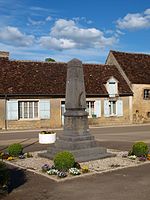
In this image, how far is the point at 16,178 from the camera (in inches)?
383

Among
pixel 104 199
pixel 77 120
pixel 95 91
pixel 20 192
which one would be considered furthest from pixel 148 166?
pixel 95 91

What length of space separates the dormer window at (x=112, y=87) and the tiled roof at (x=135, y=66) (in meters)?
1.92

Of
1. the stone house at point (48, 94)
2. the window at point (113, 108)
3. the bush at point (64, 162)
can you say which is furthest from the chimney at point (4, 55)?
the bush at point (64, 162)

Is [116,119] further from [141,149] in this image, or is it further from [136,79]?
[141,149]

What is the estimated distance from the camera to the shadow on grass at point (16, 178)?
876 centimetres

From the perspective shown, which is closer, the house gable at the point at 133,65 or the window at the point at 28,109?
the window at the point at 28,109

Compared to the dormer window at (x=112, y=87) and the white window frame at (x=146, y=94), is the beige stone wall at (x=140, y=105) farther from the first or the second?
the dormer window at (x=112, y=87)

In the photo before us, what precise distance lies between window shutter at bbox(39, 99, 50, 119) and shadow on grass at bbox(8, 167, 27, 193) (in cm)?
1654

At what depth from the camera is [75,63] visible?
13234 mm

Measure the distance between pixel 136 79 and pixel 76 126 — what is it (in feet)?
69.0

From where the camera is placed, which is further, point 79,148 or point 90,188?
point 79,148

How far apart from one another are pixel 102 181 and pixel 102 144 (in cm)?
780

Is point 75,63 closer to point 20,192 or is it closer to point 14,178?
point 14,178

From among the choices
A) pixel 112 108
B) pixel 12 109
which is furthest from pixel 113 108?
pixel 12 109
